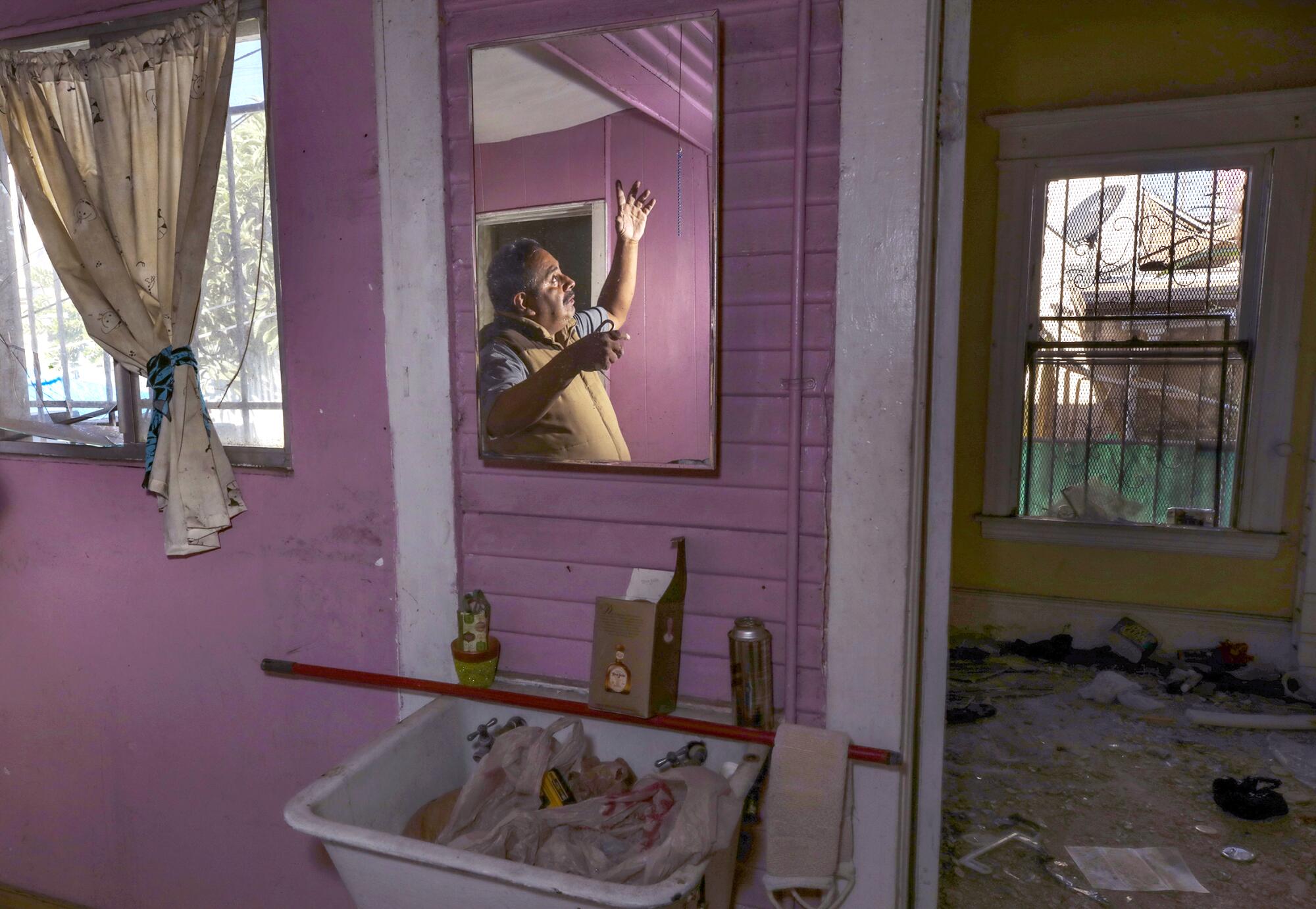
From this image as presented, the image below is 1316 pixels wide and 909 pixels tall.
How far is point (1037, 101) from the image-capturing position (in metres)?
3.71

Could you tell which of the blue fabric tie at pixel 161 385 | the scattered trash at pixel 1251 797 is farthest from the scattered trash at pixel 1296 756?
the blue fabric tie at pixel 161 385

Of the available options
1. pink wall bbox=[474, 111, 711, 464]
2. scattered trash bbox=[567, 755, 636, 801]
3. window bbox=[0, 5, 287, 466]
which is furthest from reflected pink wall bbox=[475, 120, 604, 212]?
scattered trash bbox=[567, 755, 636, 801]

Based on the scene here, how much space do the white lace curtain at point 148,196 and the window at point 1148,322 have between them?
132 inches

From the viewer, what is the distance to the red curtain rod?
1.44 meters

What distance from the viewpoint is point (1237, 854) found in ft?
7.44

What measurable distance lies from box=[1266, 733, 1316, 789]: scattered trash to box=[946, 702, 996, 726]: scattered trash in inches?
36.3

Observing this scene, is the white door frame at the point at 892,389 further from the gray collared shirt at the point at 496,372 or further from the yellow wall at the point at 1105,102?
the yellow wall at the point at 1105,102

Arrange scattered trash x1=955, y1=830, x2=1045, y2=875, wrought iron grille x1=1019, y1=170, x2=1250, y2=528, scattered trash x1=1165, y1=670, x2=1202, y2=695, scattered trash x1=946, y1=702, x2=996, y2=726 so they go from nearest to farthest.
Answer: scattered trash x1=955, y1=830, x2=1045, y2=875 → scattered trash x1=946, y1=702, x2=996, y2=726 → scattered trash x1=1165, y1=670, x2=1202, y2=695 → wrought iron grille x1=1019, y1=170, x2=1250, y2=528

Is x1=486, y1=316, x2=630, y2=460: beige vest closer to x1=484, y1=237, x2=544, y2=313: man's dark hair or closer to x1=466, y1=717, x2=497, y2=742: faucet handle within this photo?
x1=484, y1=237, x2=544, y2=313: man's dark hair

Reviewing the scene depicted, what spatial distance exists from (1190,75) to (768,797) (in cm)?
374

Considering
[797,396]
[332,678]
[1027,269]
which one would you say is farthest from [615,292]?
[1027,269]

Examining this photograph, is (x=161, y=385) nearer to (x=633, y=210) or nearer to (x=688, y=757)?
(x=633, y=210)

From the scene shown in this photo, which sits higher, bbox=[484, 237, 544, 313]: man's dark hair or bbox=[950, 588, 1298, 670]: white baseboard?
bbox=[484, 237, 544, 313]: man's dark hair

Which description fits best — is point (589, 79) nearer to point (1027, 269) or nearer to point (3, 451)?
point (3, 451)
